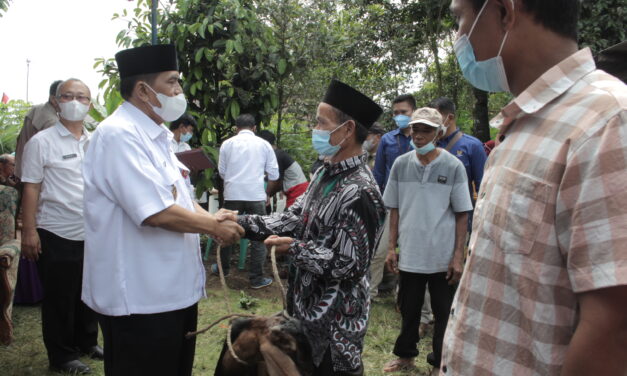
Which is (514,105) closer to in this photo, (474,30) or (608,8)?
(474,30)

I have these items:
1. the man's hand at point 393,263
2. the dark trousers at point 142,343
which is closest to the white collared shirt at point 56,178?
the dark trousers at point 142,343

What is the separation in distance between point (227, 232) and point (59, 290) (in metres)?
2.00

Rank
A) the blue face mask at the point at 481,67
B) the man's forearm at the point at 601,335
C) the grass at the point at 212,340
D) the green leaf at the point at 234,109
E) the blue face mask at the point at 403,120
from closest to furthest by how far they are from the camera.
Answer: the man's forearm at the point at 601,335 → the blue face mask at the point at 481,67 → the grass at the point at 212,340 → the blue face mask at the point at 403,120 → the green leaf at the point at 234,109

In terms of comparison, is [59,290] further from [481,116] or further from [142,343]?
[481,116]

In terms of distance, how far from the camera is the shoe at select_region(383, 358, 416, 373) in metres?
3.65

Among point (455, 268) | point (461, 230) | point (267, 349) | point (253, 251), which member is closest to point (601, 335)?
point (267, 349)

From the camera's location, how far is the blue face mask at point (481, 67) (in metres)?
1.22

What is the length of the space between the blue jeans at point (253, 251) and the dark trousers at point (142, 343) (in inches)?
142

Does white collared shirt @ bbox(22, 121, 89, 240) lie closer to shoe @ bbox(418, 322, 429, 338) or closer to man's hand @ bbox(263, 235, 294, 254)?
man's hand @ bbox(263, 235, 294, 254)

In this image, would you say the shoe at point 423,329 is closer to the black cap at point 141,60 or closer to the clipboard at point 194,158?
the clipboard at point 194,158

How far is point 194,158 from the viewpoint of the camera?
5.20 m

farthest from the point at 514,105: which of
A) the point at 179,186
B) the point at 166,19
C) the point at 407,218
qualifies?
the point at 166,19

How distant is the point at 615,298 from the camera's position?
0.87 metres

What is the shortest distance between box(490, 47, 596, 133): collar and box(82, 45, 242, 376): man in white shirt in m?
1.47
